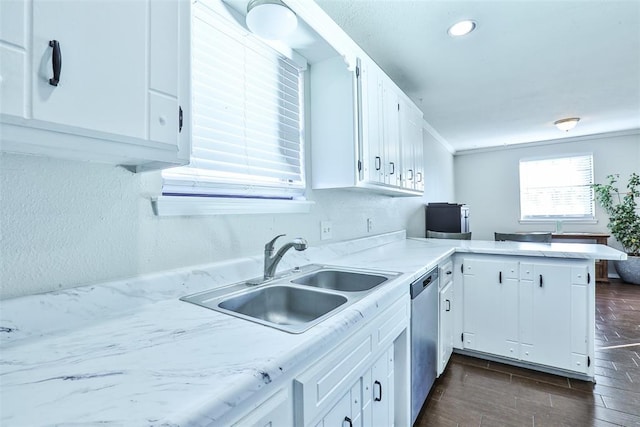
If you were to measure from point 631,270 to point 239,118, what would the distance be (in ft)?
19.8

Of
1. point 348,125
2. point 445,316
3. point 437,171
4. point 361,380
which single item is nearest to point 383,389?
point 361,380

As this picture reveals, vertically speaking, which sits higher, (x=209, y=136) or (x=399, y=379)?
(x=209, y=136)

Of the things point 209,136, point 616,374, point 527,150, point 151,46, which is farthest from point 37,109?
point 527,150

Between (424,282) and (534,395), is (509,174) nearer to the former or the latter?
(534,395)

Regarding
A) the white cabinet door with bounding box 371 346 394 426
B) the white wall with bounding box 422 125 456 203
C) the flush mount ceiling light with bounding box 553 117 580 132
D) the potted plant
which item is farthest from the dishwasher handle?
the potted plant

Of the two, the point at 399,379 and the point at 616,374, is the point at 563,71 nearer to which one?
the point at 616,374

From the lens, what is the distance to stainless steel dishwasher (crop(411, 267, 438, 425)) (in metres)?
1.58

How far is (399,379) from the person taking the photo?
1485 mm

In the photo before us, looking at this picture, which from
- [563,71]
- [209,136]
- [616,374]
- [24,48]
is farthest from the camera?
[563,71]

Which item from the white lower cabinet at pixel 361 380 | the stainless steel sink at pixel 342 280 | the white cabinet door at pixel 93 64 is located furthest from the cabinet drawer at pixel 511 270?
the white cabinet door at pixel 93 64

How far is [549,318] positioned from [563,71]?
7.13 ft

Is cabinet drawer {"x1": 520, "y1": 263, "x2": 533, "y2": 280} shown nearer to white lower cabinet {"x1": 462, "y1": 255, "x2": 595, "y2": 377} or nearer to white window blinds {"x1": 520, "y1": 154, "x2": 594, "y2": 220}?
white lower cabinet {"x1": 462, "y1": 255, "x2": 595, "y2": 377}

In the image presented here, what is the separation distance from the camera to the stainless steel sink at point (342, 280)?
60.2 inches

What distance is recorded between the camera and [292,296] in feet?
4.34
